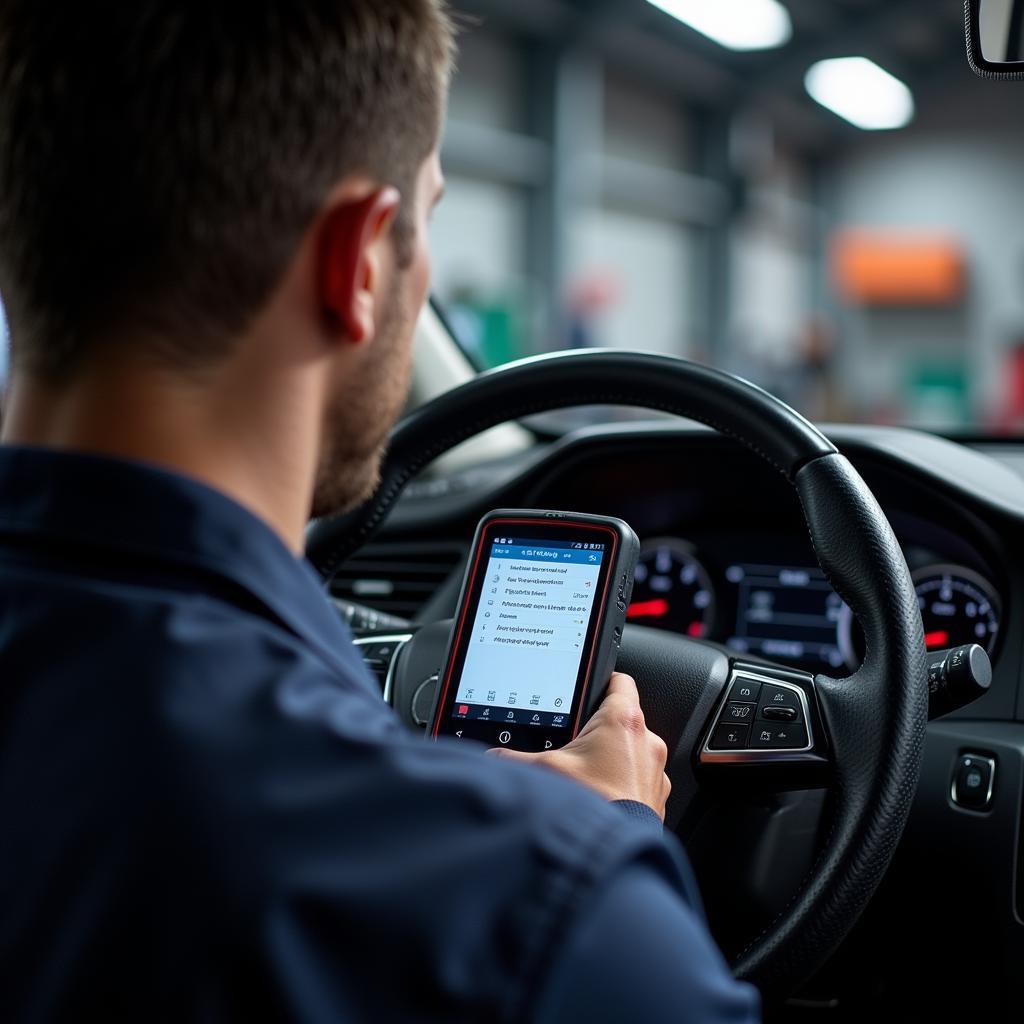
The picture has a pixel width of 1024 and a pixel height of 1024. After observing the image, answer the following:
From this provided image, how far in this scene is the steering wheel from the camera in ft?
3.02

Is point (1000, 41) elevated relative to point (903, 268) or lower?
lower

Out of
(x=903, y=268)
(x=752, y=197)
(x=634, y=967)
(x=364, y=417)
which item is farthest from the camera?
(x=903, y=268)

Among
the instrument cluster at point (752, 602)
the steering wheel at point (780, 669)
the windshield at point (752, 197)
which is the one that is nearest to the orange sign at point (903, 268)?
the windshield at point (752, 197)

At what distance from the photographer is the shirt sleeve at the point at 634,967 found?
485 mm

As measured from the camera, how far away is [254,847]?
0.49 meters

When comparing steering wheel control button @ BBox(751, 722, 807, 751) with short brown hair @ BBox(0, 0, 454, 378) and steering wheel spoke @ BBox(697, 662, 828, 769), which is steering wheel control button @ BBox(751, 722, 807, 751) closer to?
steering wheel spoke @ BBox(697, 662, 828, 769)

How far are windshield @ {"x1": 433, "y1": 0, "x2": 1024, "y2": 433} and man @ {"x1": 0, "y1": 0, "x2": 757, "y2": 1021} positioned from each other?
20.4 ft

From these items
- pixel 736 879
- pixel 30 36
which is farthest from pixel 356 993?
pixel 736 879

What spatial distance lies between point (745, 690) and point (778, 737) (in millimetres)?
54

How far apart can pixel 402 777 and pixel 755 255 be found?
568 inches

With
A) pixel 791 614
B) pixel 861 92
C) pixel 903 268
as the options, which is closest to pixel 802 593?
pixel 791 614

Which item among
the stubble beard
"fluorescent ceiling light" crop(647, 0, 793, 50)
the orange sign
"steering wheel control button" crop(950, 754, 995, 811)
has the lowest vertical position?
"steering wheel control button" crop(950, 754, 995, 811)

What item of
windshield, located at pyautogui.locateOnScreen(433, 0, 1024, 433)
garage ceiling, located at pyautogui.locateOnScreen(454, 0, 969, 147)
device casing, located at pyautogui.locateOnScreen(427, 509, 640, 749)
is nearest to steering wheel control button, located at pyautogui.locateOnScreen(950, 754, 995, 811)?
device casing, located at pyautogui.locateOnScreen(427, 509, 640, 749)

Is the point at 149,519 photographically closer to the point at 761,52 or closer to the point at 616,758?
the point at 616,758
